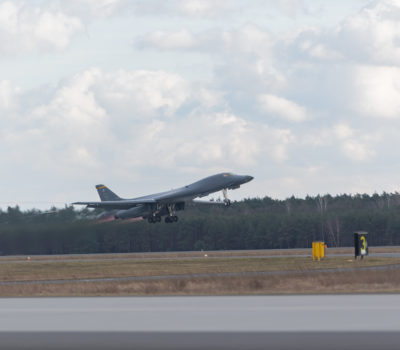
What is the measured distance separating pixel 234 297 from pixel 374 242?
354ft

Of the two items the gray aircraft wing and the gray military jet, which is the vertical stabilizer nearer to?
the gray military jet

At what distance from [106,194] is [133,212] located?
7.63 metres

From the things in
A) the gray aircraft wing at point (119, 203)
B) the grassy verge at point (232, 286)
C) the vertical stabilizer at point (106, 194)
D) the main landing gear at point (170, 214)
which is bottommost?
the grassy verge at point (232, 286)

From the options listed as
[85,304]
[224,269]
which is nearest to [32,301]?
→ [85,304]

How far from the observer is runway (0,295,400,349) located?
15.8 m

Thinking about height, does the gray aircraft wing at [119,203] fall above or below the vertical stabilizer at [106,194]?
below

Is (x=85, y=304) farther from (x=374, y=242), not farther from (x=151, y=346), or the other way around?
(x=374, y=242)

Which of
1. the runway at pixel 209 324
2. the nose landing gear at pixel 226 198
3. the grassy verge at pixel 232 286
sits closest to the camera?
the runway at pixel 209 324

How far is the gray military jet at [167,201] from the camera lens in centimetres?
8006

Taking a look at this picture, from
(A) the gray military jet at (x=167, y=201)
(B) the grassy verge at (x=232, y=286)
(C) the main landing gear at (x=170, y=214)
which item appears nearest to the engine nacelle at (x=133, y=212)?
(A) the gray military jet at (x=167, y=201)

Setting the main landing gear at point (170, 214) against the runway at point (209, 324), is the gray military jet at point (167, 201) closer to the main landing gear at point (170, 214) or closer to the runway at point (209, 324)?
the main landing gear at point (170, 214)

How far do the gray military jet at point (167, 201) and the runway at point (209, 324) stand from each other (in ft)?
172

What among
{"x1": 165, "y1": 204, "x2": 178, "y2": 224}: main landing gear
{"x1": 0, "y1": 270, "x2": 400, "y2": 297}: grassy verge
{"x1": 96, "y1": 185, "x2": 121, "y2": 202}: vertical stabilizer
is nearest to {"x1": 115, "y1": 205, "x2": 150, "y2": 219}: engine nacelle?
{"x1": 165, "y1": 204, "x2": 178, "y2": 224}: main landing gear

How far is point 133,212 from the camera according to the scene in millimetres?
87062
